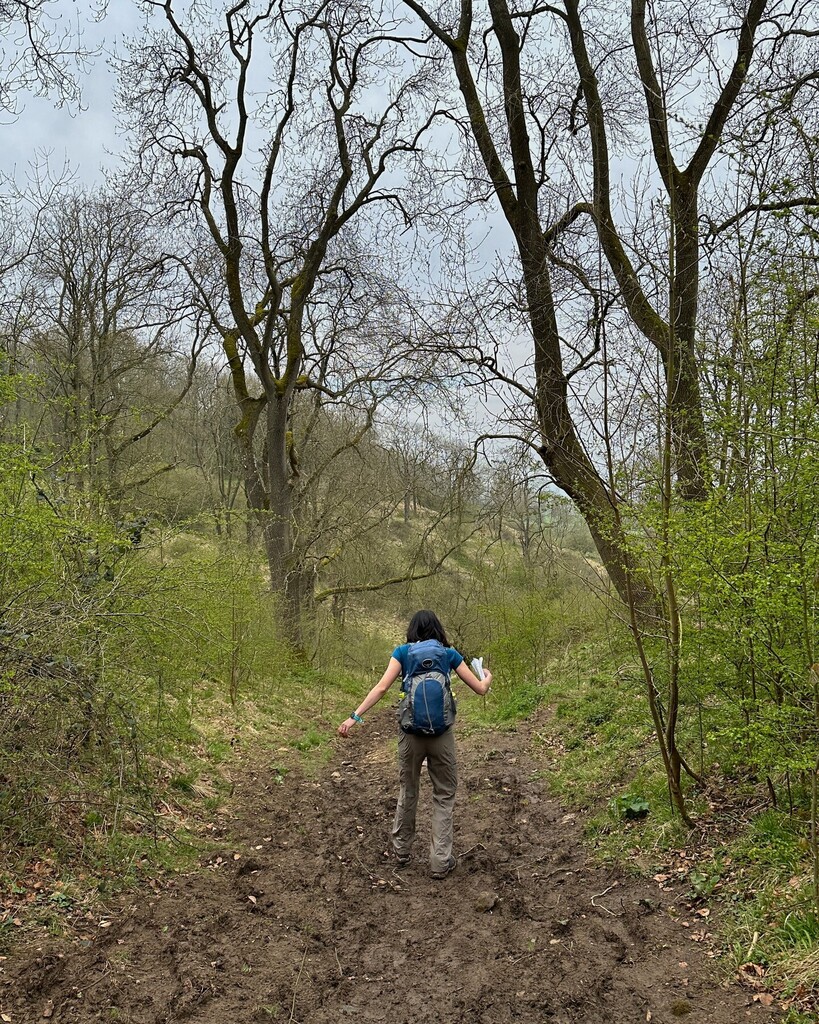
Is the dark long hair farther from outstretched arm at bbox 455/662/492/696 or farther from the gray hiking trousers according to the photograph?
the gray hiking trousers

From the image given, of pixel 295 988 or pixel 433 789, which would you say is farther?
pixel 433 789

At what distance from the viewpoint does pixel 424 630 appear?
5469mm

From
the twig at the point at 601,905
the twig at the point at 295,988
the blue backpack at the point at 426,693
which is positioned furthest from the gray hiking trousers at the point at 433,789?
the twig at the point at 295,988

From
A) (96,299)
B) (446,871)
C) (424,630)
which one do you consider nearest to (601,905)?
(446,871)

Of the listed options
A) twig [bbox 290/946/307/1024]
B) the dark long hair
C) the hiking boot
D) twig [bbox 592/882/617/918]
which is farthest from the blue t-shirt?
twig [bbox 290/946/307/1024]

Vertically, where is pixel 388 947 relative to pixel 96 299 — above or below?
below

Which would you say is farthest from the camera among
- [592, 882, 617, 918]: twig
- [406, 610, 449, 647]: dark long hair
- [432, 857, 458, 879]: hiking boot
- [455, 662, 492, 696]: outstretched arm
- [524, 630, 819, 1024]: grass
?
[406, 610, 449, 647]: dark long hair

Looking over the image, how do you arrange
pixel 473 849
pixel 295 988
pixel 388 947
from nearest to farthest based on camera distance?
1. pixel 295 988
2. pixel 388 947
3. pixel 473 849

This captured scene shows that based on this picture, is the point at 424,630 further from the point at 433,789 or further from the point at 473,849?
the point at 473,849

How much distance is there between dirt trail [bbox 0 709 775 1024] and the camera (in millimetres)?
3398

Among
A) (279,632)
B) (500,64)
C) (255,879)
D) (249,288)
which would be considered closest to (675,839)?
(255,879)

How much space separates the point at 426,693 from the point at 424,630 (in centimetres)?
50

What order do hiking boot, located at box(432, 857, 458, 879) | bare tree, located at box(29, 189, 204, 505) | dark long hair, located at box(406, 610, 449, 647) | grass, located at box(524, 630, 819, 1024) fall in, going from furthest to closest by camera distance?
bare tree, located at box(29, 189, 204, 505)
dark long hair, located at box(406, 610, 449, 647)
hiking boot, located at box(432, 857, 458, 879)
grass, located at box(524, 630, 819, 1024)

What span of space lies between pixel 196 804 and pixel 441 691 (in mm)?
2900
